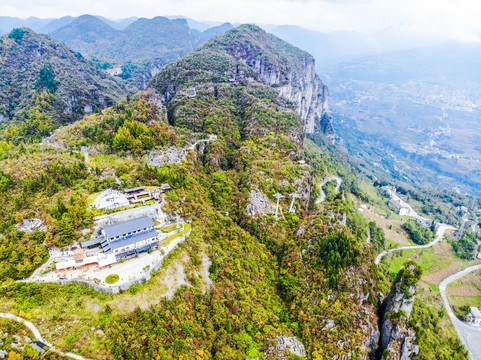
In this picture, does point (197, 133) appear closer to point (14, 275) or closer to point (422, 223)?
point (14, 275)

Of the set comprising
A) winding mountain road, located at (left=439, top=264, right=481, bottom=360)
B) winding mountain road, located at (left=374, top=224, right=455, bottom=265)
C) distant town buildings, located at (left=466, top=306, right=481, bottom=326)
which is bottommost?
winding mountain road, located at (left=439, top=264, right=481, bottom=360)

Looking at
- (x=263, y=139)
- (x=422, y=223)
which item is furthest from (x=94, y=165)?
(x=422, y=223)

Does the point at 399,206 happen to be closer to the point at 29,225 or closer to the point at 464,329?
the point at 464,329

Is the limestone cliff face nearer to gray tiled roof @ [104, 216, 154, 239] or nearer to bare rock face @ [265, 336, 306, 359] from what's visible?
gray tiled roof @ [104, 216, 154, 239]

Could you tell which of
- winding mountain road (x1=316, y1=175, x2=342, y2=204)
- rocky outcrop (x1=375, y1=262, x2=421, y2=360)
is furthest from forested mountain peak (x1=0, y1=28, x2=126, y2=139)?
rocky outcrop (x1=375, y1=262, x2=421, y2=360)

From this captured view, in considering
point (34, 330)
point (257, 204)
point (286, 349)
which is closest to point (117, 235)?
point (34, 330)
